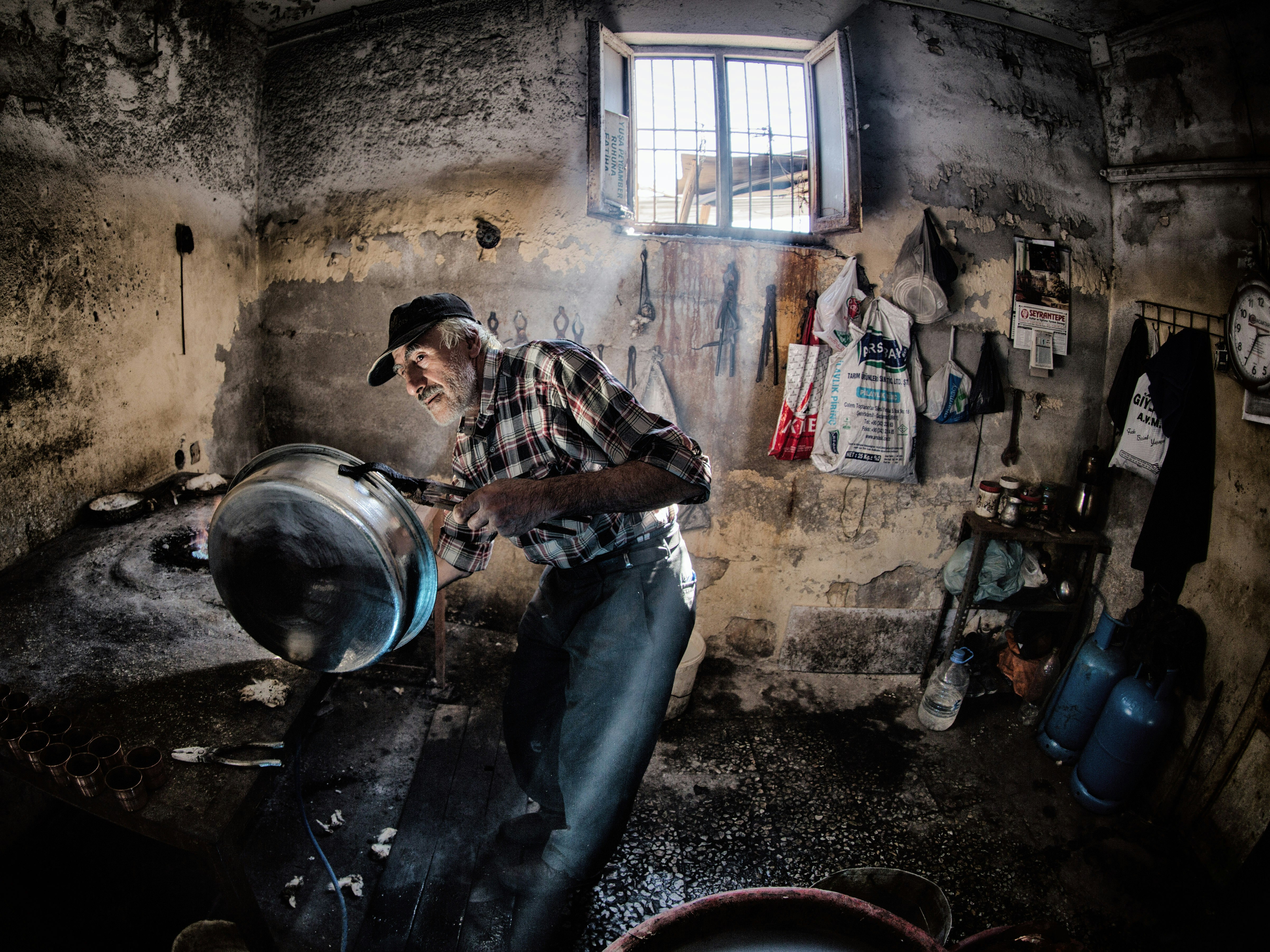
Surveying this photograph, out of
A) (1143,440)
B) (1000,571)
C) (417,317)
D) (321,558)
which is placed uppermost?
(417,317)

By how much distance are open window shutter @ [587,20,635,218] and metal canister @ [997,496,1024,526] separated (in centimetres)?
262

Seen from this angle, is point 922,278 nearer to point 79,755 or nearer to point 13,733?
point 79,755

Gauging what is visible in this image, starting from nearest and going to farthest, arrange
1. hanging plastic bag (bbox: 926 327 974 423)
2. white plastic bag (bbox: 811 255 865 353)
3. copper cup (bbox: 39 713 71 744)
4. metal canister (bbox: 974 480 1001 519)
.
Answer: copper cup (bbox: 39 713 71 744), white plastic bag (bbox: 811 255 865 353), hanging plastic bag (bbox: 926 327 974 423), metal canister (bbox: 974 480 1001 519)

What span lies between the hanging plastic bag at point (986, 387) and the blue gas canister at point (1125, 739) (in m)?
1.45

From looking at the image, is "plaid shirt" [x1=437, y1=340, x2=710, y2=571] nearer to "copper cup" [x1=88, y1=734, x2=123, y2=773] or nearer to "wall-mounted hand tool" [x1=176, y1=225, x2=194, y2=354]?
"copper cup" [x1=88, y1=734, x2=123, y2=773]

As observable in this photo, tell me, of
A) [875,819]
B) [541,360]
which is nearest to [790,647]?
[875,819]

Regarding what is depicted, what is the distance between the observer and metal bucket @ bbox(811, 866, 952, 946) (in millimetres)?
2008

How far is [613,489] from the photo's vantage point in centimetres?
173

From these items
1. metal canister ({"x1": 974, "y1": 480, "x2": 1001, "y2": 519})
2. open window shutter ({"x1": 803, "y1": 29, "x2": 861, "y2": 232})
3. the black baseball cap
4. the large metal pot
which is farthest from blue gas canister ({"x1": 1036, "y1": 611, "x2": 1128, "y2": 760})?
the black baseball cap

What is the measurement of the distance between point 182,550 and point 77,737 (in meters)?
1.08

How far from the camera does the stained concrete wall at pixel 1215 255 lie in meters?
2.51

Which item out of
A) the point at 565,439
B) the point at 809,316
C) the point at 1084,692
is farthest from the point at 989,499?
the point at 565,439

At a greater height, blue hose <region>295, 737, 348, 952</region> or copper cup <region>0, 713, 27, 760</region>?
copper cup <region>0, 713, 27, 760</region>

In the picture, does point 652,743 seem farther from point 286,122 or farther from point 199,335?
point 286,122
